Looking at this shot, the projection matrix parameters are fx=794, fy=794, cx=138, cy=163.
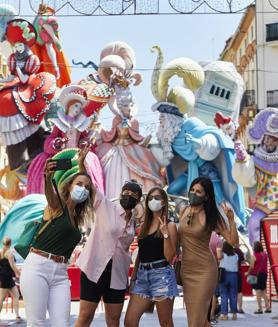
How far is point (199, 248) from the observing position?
6.45m

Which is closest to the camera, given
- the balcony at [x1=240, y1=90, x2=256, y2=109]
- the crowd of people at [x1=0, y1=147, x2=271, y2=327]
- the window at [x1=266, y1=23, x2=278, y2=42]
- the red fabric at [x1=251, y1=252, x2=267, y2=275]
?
the crowd of people at [x1=0, y1=147, x2=271, y2=327]

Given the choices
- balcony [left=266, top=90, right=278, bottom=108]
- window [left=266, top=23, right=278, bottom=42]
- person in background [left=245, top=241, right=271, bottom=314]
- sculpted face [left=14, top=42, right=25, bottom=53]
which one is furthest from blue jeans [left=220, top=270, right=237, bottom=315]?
window [left=266, top=23, right=278, bottom=42]

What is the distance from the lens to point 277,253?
41.5 ft

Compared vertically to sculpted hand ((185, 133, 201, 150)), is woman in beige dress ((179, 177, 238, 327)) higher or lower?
lower

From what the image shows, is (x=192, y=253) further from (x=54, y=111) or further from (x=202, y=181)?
(x=54, y=111)

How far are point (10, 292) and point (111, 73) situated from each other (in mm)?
11143

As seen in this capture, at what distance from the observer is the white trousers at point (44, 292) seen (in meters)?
6.00

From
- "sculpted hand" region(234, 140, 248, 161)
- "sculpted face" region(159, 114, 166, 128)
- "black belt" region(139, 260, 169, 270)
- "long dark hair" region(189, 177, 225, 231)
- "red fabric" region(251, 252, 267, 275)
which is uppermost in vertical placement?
"sculpted face" region(159, 114, 166, 128)

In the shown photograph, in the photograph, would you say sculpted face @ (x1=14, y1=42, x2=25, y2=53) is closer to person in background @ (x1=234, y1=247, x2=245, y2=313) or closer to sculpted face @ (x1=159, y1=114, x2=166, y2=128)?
sculpted face @ (x1=159, y1=114, x2=166, y2=128)

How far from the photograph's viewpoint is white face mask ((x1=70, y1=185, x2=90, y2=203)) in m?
6.54

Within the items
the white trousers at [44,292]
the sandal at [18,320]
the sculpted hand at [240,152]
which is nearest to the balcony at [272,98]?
the sculpted hand at [240,152]

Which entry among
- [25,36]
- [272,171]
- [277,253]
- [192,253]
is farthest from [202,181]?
[25,36]

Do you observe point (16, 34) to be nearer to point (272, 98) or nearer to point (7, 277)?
point (7, 277)

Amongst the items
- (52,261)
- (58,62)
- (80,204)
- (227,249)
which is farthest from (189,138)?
(52,261)
